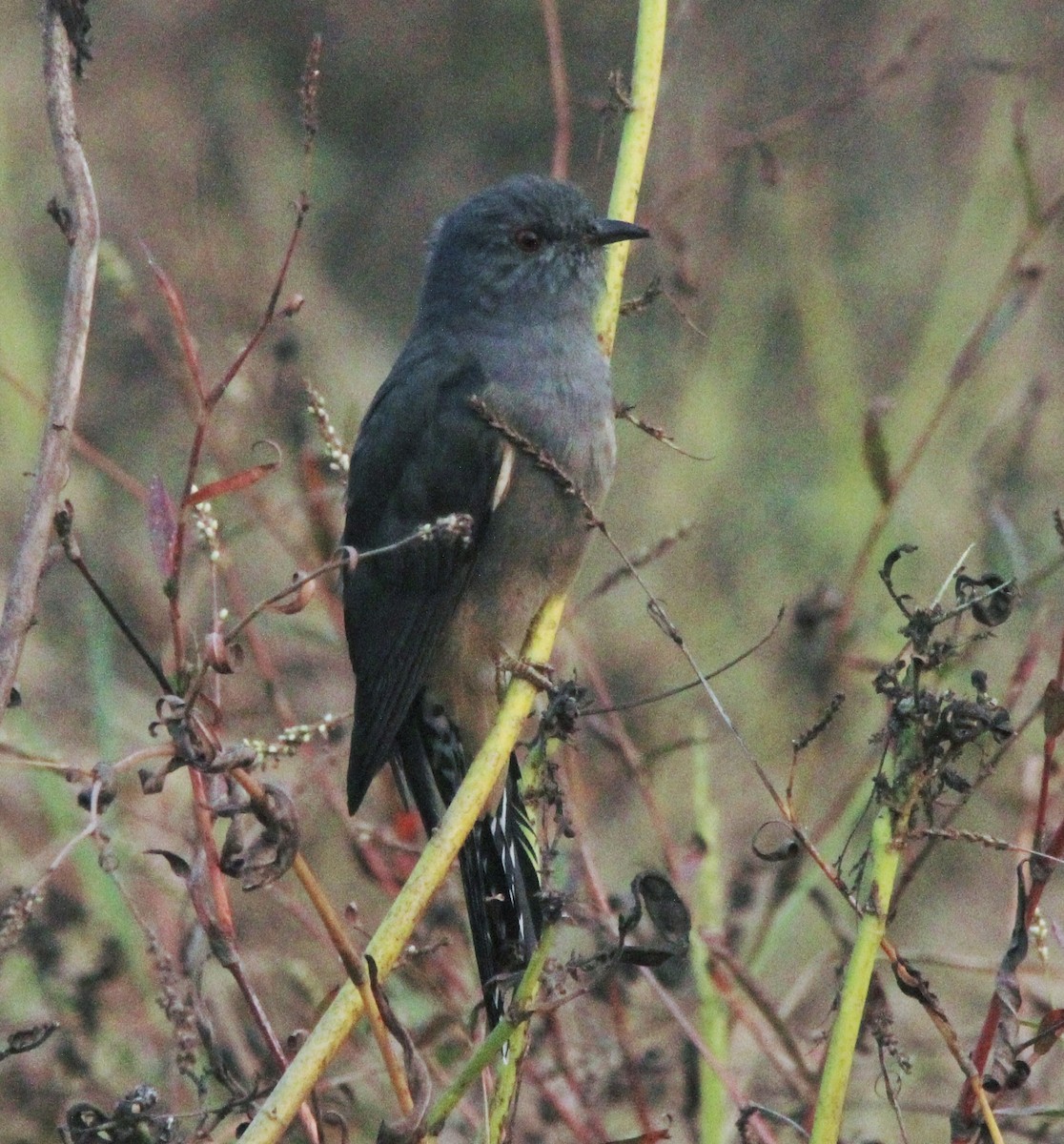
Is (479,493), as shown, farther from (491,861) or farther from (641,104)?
(641,104)

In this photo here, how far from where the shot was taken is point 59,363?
7.18 feet

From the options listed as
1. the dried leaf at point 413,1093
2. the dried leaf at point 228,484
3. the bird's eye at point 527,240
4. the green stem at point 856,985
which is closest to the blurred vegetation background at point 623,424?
the bird's eye at point 527,240

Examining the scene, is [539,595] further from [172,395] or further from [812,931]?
[172,395]

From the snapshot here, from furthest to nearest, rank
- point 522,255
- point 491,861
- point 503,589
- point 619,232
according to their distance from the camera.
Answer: point 522,255
point 503,589
point 491,861
point 619,232

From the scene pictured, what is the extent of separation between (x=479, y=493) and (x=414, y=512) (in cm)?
16

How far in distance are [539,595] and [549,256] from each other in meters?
0.87

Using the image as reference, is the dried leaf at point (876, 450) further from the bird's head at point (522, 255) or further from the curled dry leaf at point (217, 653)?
the curled dry leaf at point (217, 653)

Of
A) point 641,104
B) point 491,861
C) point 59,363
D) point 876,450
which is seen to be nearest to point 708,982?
point 491,861

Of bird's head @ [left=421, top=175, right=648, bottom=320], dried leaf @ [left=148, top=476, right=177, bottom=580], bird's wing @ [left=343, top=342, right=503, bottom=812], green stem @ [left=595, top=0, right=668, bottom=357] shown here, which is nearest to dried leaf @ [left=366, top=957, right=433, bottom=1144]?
dried leaf @ [left=148, top=476, right=177, bottom=580]

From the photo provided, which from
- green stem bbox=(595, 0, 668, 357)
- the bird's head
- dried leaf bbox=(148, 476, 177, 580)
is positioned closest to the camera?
dried leaf bbox=(148, 476, 177, 580)

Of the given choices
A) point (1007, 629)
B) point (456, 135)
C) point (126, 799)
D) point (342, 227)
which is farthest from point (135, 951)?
point (456, 135)

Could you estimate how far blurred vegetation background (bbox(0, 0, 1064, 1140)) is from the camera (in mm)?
4074

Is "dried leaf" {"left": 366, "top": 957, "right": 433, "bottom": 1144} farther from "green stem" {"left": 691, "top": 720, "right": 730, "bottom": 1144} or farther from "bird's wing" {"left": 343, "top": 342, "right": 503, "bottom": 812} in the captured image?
"bird's wing" {"left": 343, "top": 342, "right": 503, "bottom": 812}

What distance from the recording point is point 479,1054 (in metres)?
2.31
